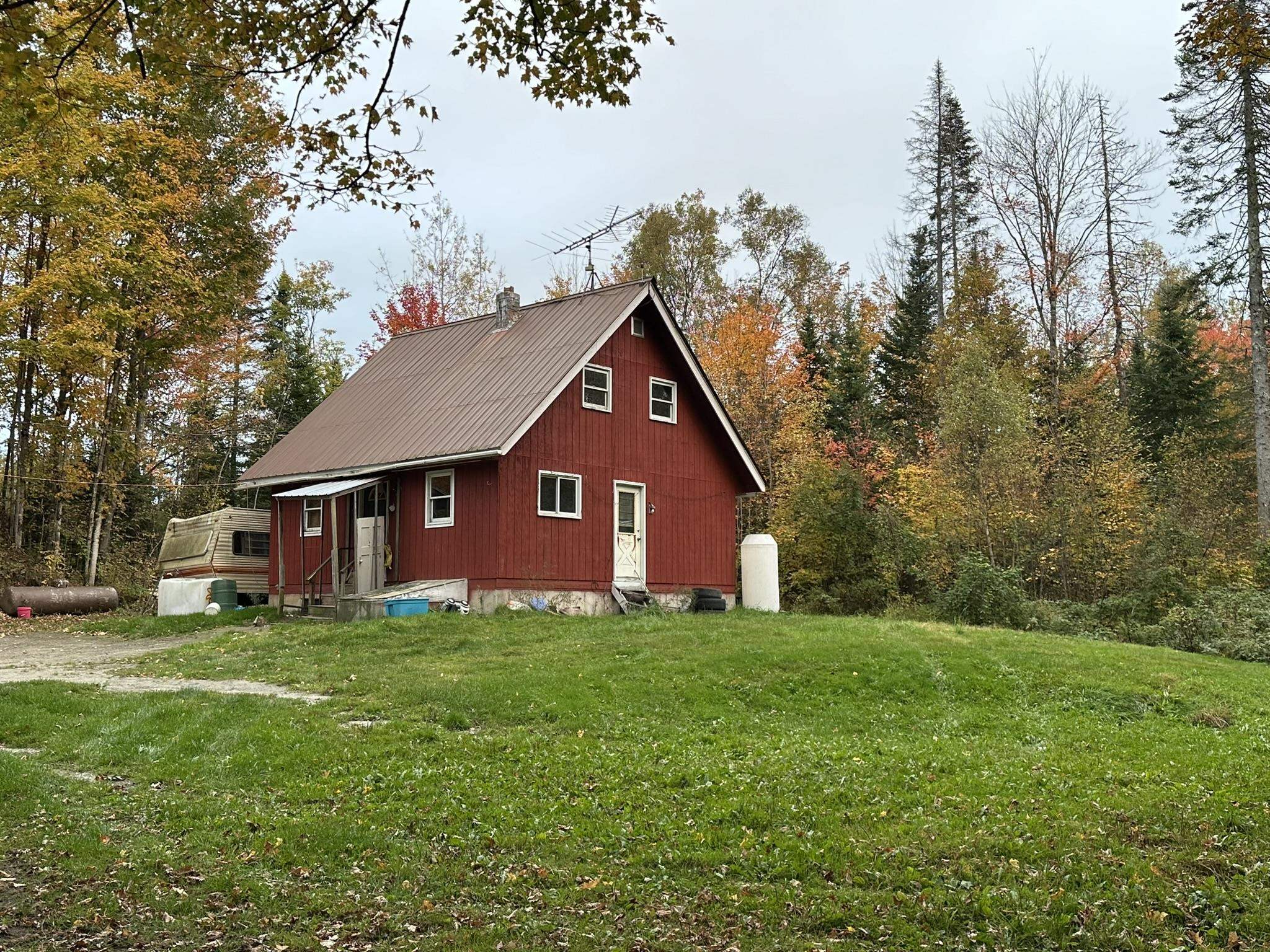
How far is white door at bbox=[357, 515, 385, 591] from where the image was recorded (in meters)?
25.2

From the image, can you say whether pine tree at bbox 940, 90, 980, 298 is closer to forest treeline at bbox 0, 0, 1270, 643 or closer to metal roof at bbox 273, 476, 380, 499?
forest treeline at bbox 0, 0, 1270, 643

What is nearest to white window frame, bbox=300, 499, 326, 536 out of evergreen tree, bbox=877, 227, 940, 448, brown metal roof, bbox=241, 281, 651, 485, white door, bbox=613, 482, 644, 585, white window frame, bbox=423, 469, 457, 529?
brown metal roof, bbox=241, 281, 651, 485

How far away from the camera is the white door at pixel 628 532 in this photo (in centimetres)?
2564

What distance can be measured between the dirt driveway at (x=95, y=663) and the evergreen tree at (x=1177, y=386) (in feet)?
106

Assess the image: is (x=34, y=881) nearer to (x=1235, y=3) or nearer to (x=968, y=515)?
(x=1235, y=3)

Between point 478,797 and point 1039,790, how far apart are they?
4838 mm

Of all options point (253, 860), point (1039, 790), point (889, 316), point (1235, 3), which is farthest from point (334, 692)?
point (889, 316)

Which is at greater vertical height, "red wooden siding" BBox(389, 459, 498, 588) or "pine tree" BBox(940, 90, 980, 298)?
"pine tree" BBox(940, 90, 980, 298)

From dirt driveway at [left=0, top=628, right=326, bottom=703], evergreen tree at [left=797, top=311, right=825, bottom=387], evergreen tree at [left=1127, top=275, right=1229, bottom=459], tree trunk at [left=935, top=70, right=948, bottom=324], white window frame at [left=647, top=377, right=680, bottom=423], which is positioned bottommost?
dirt driveway at [left=0, top=628, right=326, bottom=703]

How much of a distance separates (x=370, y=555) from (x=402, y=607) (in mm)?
3207

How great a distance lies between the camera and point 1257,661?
791 inches

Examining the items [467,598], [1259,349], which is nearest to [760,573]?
[467,598]

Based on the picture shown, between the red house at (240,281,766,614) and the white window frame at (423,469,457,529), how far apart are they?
0.12 ft

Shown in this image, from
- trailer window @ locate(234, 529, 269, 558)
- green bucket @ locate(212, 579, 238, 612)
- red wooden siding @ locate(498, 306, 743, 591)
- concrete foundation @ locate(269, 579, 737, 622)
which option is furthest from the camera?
trailer window @ locate(234, 529, 269, 558)
